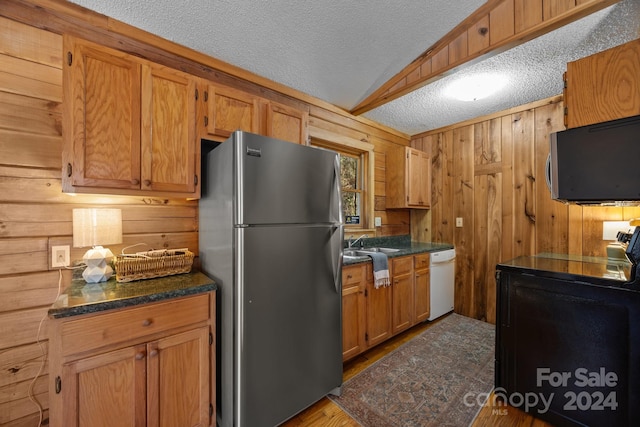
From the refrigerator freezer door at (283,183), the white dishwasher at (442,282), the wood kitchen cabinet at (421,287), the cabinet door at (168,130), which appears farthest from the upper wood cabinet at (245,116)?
the white dishwasher at (442,282)

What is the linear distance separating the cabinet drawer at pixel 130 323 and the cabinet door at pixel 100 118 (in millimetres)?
666

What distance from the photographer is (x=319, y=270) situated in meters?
1.70

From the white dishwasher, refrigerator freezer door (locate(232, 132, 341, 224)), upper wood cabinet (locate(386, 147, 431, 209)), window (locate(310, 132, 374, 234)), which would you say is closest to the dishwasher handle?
the white dishwasher

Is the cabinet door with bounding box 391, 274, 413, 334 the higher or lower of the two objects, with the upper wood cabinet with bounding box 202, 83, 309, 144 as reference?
lower

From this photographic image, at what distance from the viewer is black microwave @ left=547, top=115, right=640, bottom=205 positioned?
123 cm

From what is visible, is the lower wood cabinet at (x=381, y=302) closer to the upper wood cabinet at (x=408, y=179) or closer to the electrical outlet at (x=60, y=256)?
the upper wood cabinet at (x=408, y=179)

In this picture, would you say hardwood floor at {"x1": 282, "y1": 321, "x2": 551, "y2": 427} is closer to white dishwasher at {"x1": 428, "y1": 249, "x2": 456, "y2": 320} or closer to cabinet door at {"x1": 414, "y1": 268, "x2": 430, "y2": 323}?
cabinet door at {"x1": 414, "y1": 268, "x2": 430, "y2": 323}

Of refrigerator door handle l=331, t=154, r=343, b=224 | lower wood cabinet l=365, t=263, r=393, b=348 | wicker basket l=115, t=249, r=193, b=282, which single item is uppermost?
refrigerator door handle l=331, t=154, r=343, b=224

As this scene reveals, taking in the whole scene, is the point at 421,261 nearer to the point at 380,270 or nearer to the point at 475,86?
the point at 380,270

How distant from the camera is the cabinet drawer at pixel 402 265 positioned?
2.61 metres

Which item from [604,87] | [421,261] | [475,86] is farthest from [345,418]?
[475,86]

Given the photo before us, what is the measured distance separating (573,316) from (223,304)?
1.99m

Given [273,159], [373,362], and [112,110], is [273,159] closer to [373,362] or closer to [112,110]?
[112,110]

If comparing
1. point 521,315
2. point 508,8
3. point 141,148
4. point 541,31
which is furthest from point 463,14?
point 141,148
